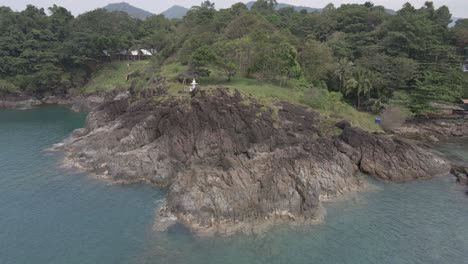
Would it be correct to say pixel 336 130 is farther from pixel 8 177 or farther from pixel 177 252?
pixel 8 177

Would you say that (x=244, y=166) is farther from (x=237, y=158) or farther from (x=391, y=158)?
(x=391, y=158)

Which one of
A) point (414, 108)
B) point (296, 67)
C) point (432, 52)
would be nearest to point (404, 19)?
point (432, 52)

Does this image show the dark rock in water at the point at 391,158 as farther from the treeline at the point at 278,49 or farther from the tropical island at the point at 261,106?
the treeline at the point at 278,49

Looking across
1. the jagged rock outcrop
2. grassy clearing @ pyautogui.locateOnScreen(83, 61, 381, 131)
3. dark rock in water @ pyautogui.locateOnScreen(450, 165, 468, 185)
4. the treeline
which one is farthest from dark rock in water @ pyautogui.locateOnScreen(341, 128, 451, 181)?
the treeline

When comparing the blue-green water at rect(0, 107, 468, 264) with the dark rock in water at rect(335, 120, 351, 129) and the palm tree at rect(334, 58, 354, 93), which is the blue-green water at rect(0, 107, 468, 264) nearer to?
the dark rock in water at rect(335, 120, 351, 129)

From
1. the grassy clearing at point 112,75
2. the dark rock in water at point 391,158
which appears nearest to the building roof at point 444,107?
the dark rock in water at point 391,158

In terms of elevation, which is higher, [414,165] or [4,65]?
[4,65]
